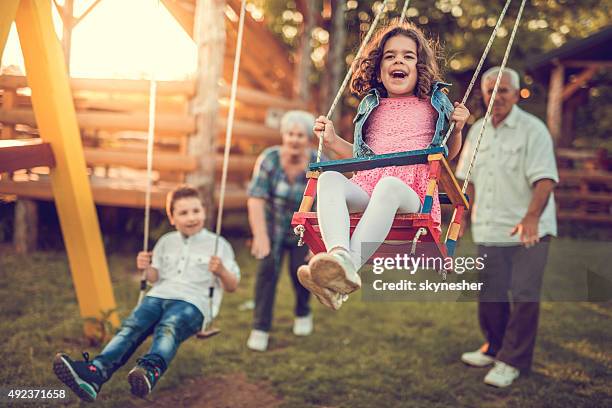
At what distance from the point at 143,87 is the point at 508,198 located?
442 centimetres

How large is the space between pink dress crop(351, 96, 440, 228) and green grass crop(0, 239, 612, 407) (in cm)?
148

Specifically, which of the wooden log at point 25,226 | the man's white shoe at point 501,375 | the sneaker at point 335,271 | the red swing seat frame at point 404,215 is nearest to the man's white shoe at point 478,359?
the man's white shoe at point 501,375

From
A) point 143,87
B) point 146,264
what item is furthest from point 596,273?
point 143,87

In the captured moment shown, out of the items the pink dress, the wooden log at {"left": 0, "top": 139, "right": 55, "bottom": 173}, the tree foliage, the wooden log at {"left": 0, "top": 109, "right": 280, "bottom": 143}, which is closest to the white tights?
the pink dress

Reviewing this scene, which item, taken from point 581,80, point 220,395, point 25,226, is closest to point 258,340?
point 220,395

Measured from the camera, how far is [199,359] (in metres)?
4.36

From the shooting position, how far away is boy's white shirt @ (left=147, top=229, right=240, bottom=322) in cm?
360

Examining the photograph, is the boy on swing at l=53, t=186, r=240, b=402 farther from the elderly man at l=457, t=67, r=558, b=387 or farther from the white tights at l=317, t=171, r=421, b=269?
the elderly man at l=457, t=67, r=558, b=387

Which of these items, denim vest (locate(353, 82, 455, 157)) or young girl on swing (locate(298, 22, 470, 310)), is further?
denim vest (locate(353, 82, 455, 157))

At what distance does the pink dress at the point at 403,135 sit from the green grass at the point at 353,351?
148 centimetres

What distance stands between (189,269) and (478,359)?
7.05 feet

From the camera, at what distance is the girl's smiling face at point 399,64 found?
2.88 metres

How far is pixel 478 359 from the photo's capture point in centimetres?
447

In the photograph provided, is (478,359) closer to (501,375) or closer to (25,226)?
(501,375)
